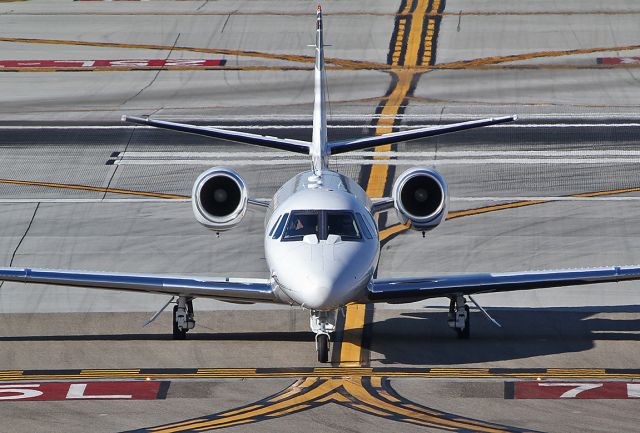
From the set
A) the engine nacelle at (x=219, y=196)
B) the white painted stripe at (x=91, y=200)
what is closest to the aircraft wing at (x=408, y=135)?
the engine nacelle at (x=219, y=196)

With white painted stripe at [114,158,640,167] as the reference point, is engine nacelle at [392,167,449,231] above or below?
below

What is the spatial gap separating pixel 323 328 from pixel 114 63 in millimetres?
33104

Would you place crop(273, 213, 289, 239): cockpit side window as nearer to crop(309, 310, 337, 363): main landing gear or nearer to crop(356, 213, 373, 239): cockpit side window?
crop(356, 213, 373, 239): cockpit side window

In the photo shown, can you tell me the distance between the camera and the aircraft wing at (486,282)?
88.2ft

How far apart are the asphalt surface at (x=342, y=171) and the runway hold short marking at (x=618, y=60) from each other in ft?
2.67

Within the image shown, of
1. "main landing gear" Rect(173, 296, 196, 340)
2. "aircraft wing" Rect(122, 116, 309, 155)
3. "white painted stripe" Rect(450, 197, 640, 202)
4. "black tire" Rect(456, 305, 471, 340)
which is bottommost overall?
"main landing gear" Rect(173, 296, 196, 340)

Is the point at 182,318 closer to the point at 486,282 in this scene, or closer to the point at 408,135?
the point at 486,282

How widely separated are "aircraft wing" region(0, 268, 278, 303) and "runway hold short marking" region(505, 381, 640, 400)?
476 centimetres

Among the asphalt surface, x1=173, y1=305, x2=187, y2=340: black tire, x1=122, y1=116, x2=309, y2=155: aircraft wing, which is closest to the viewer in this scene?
the asphalt surface

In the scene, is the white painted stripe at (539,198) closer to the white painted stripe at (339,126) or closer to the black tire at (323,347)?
the white painted stripe at (339,126)

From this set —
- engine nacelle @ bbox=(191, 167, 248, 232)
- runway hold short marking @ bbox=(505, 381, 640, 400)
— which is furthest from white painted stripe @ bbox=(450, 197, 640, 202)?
runway hold short marking @ bbox=(505, 381, 640, 400)

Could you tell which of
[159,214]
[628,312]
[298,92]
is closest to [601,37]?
[298,92]

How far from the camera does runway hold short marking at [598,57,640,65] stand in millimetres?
55812

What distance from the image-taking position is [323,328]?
25797 mm
